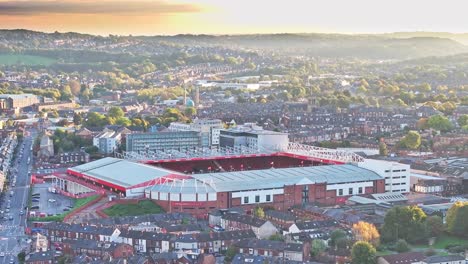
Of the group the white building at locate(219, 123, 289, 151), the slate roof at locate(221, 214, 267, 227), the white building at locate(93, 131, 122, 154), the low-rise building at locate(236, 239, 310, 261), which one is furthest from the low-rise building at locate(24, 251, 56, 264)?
the white building at locate(93, 131, 122, 154)

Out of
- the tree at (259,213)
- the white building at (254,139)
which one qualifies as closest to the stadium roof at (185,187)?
the tree at (259,213)

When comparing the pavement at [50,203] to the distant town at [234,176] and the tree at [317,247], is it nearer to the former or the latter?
the distant town at [234,176]

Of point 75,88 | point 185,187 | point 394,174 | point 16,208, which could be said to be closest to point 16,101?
point 75,88

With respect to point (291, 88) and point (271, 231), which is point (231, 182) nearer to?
point (271, 231)

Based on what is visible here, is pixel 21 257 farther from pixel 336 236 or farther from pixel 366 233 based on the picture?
pixel 366 233

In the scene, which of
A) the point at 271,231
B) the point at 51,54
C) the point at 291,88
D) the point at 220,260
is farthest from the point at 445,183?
the point at 51,54
